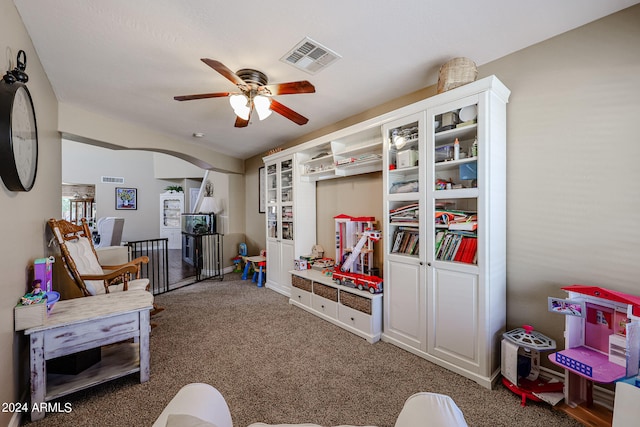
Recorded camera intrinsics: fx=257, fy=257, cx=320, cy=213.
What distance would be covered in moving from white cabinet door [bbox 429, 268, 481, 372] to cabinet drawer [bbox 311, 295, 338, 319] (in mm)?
1086

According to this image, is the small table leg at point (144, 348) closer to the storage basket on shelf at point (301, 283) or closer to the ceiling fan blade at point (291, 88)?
the storage basket on shelf at point (301, 283)

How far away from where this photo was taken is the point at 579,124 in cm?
180

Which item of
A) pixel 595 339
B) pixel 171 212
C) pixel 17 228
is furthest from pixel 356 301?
pixel 171 212

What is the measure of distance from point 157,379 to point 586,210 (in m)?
3.37

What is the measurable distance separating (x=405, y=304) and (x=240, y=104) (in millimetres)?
2300

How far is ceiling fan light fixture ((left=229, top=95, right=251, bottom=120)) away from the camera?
213 cm

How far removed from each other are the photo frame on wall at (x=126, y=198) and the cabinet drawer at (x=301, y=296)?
8513 mm

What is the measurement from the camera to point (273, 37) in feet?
6.20

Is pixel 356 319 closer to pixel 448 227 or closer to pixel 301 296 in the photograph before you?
pixel 301 296

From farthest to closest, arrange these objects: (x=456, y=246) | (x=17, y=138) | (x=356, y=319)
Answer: (x=356, y=319) < (x=456, y=246) < (x=17, y=138)

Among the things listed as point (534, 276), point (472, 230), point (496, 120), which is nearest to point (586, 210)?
point (534, 276)

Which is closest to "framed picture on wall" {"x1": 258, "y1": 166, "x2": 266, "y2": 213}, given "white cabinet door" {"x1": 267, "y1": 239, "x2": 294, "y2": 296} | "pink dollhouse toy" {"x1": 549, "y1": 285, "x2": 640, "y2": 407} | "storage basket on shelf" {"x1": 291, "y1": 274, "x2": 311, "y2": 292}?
"white cabinet door" {"x1": 267, "y1": 239, "x2": 294, "y2": 296}

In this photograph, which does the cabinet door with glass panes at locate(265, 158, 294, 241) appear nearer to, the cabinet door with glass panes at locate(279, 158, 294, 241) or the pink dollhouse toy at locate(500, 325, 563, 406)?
the cabinet door with glass panes at locate(279, 158, 294, 241)

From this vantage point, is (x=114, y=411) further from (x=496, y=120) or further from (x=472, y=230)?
(x=496, y=120)
